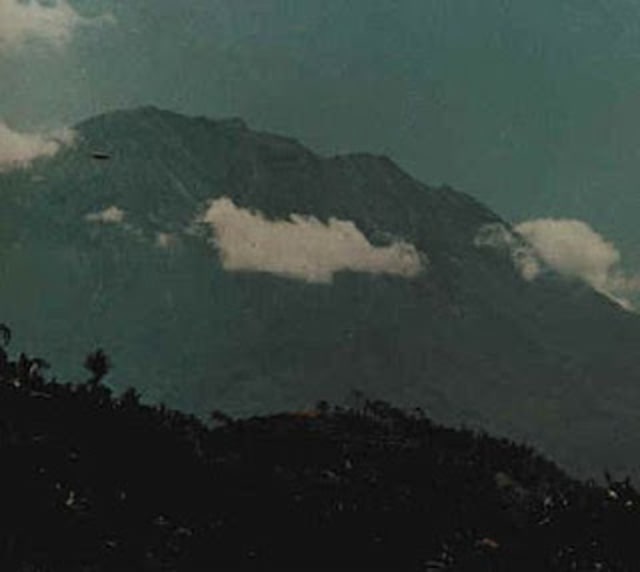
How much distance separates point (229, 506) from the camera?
228 feet

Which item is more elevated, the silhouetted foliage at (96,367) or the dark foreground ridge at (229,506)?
the silhouetted foliage at (96,367)

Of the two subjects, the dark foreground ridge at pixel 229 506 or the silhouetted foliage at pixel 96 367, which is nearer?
the dark foreground ridge at pixel 229 506

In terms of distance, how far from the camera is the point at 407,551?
7044 cm

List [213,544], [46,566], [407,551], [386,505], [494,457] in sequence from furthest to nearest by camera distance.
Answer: [494,457] < [386,505] < [407,551] < [213,544] < [46,566]

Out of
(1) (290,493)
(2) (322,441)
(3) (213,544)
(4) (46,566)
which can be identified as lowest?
(4) (46,566)

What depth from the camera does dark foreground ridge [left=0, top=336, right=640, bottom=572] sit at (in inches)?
2276

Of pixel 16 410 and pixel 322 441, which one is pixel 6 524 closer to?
pixel 16 410

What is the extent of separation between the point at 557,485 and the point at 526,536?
26573mm

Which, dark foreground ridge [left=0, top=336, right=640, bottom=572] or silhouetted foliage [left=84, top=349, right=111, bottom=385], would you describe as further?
silhouetted foliage [left=84, top=349, right=111, bottom=385]

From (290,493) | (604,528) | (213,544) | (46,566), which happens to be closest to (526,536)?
(604,528)

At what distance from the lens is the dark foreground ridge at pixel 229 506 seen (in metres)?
57.8

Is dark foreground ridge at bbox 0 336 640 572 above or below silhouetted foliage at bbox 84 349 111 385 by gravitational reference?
below

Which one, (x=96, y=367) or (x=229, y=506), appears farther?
(x=96, y=367)

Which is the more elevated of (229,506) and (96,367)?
(96,367)
